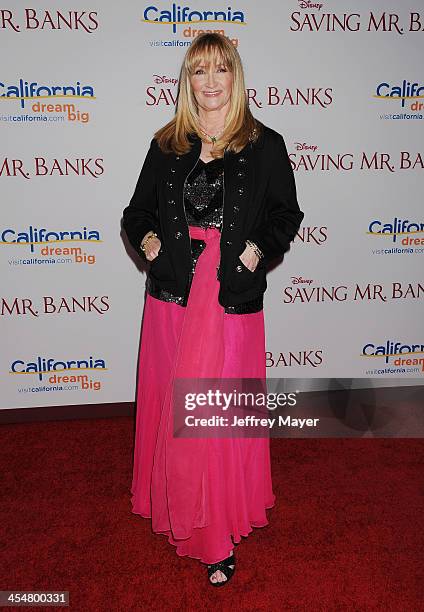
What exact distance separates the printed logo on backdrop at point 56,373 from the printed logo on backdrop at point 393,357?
6.03ft

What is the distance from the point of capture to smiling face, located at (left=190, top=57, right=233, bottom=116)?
248 centimetres

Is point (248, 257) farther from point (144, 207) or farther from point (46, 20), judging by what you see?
point (46, 20)

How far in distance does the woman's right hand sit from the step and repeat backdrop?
1.16m

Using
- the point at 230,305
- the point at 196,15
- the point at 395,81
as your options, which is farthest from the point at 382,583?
the point at 196,15

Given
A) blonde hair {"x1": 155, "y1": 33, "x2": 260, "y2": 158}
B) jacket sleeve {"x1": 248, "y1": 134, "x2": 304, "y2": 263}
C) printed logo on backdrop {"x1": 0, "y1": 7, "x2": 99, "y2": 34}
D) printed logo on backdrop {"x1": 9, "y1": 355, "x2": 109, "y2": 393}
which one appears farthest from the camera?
printed logo on backdrop {"x1": 9, "y1": 355, "x2": 109, "y2": 393}

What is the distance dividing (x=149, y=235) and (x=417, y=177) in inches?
82.2

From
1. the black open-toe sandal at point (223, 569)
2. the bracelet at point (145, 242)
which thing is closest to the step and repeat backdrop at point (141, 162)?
the bracelet at point (145, 242)

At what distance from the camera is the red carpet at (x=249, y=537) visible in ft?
8.48

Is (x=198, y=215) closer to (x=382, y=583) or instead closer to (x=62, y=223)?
(x=62, y=223)

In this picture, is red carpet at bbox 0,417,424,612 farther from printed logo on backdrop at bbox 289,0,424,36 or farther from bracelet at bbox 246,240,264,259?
printed logo on backdrop at bbox 289,0,424,36

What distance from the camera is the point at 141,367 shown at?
2.94 metres

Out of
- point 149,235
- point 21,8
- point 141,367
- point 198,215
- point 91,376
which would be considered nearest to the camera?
point 198,215

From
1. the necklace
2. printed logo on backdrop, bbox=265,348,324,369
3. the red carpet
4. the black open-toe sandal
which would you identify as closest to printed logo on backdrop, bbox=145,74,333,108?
the necklace

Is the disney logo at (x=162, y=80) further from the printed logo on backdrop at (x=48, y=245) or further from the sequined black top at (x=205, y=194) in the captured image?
the sequined black top at (x=205, y=194)
